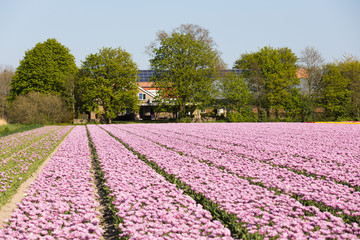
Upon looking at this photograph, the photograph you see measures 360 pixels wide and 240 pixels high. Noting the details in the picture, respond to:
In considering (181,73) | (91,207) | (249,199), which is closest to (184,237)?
(249,199)

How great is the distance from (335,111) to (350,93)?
4.37 metres

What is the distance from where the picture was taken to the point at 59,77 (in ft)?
188

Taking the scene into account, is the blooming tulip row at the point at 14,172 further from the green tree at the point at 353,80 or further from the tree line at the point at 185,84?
the green tree at the point at 353,80

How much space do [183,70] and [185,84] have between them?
2377 millimetres

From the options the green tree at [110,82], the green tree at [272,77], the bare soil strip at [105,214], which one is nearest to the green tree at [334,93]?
the green tree at [272,77]

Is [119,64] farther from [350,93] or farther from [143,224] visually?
[143,224]

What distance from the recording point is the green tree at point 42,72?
186 feet

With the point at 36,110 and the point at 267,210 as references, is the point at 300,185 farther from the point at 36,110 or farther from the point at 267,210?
the point at 36,110

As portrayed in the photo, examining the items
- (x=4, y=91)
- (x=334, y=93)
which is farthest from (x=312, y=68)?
(x=4, y=91)

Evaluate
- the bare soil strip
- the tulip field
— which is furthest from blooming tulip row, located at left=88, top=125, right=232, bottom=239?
the bare soil strip

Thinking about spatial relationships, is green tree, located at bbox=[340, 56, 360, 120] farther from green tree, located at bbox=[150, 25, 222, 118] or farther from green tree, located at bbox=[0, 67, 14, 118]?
green tree, located at bbox=[0, 67, 14, 118]

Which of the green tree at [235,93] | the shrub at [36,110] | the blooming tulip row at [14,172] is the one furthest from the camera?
the green tree at [235,93]

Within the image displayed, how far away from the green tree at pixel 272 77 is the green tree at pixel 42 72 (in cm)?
3601

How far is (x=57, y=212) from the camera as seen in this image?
535 centimetres
